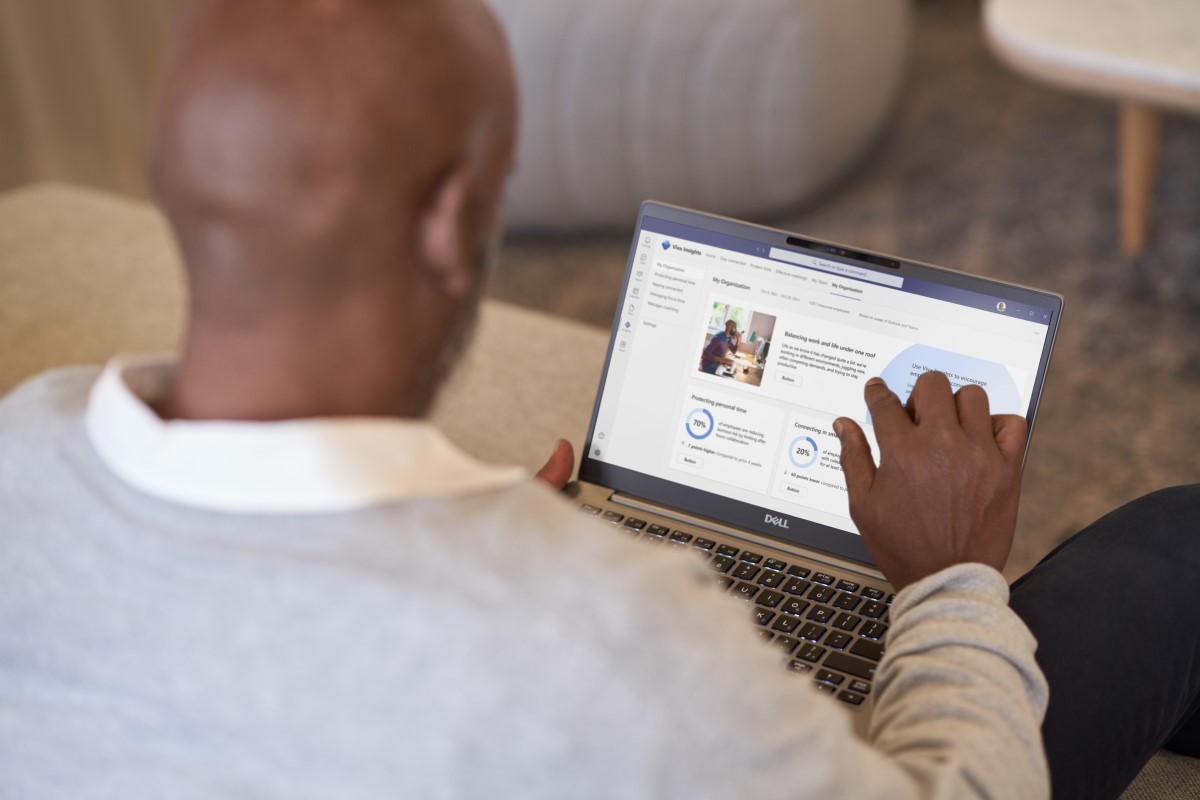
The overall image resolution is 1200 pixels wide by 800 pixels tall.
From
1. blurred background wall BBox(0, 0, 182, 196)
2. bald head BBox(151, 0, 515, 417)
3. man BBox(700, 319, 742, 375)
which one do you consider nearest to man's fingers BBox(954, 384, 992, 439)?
man BBox(700, 319, 742, 375)

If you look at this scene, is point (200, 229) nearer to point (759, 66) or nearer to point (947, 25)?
point (759, 66)

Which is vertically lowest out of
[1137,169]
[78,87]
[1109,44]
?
[78,87]

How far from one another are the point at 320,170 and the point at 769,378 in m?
0.57

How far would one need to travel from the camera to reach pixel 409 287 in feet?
1.85

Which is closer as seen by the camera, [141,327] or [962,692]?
[962,692]

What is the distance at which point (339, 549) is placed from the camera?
0.51m

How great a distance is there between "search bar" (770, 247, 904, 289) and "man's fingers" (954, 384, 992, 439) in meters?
0.19

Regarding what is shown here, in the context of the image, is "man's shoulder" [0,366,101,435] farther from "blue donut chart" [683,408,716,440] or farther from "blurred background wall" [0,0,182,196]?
"blurred background wall" [0,0,182,196]

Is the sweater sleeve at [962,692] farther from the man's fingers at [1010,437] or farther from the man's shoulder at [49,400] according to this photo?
the man's shoulder at [49,400]

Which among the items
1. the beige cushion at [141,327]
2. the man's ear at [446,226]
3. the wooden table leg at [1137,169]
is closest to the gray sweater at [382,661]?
the man's ear at [446,226]

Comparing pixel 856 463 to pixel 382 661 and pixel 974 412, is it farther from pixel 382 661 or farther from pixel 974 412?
pixel 382 661

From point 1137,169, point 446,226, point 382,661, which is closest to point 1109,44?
point 1137,169

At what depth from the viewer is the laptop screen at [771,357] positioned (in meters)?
0.97

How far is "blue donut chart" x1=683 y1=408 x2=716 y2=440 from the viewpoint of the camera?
1.03m
